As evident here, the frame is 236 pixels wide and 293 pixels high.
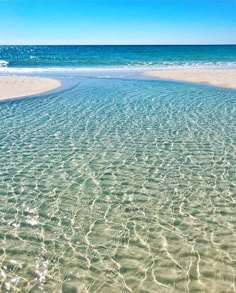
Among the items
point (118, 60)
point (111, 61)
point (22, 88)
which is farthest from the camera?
point (118, 60)

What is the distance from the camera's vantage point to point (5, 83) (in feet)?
94.3

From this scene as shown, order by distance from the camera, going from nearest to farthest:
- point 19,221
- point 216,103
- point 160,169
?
point 19,221 → point 160,169 → point 216,103

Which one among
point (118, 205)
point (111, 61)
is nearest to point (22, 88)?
point (118, 205)

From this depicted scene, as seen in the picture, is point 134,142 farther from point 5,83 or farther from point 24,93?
point 5,83

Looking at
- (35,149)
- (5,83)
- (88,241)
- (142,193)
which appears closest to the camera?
(88,241)

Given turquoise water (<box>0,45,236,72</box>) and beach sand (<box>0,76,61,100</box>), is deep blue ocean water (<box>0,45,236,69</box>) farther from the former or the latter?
beach sand (<box>0,76,61,100</box>)

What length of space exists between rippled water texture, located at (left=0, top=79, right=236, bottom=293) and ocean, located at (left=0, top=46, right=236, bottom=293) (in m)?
0.02

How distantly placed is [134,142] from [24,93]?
14.2m

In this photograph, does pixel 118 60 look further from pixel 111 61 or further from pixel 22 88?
pixel 22 88

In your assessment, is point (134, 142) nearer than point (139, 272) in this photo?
No

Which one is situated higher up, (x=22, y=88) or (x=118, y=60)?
(x=118, y=60)

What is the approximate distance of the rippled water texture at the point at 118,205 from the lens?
18.0 feet

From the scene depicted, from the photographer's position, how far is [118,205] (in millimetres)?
7781

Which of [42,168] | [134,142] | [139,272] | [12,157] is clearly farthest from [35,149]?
[139,272]
